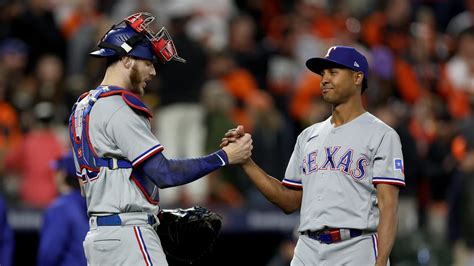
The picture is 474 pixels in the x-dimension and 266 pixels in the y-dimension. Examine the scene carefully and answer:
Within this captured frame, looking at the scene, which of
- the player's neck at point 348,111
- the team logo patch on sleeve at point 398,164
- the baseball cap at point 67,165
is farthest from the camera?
the baseball cap at point 67,165

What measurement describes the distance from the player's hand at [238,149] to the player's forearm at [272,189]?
23 centimetres

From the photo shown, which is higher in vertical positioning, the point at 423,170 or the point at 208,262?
the point at 423,170

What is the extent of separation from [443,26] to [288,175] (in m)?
10.7

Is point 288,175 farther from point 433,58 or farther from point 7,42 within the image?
point 433,58

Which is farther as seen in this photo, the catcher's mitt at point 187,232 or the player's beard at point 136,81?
the catcher's mitt at point 187,232

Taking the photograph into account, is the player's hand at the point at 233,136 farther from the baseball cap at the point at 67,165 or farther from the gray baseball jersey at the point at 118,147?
Result: the baseball cap at the point at 67,165

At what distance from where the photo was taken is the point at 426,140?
13648mm

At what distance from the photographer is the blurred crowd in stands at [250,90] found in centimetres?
1216

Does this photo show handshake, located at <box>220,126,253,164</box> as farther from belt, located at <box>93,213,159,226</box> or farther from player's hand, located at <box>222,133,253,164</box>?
belt, located at <box>93,213,159,226</box>

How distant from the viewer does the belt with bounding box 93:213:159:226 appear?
6426 mm

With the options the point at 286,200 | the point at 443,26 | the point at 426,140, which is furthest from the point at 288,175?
the point at 443,26

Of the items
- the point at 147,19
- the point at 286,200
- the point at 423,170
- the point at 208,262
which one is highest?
the point at 147,19

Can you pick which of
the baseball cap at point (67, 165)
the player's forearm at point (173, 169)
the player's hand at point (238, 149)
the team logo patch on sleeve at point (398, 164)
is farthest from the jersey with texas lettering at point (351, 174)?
the baseball cap at point (67, 165)

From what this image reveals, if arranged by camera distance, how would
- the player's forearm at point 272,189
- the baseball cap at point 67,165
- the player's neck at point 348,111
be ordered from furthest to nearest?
the baseball cap at point 67,165, the player's forearm at point 272,189, the player's neck at point 348,111
